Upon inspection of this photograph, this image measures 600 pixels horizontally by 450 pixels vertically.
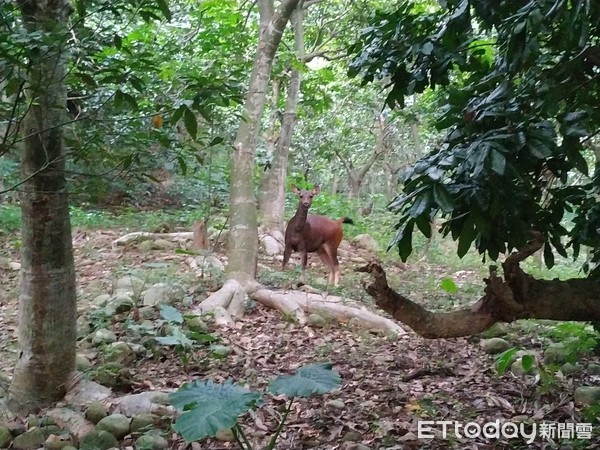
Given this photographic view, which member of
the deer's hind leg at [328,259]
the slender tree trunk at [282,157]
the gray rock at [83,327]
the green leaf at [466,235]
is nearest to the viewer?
the green leaf at [466,235]

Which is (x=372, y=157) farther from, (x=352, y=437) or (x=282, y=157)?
(x=352, y=437)

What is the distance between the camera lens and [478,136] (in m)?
2.47

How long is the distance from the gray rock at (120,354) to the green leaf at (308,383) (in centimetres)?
230

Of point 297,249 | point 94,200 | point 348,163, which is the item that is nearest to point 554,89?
point 94,200

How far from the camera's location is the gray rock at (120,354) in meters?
4.49

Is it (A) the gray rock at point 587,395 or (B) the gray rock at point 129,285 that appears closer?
(A) the gray rock at point 587,395

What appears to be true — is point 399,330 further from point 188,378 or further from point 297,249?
point 297,249

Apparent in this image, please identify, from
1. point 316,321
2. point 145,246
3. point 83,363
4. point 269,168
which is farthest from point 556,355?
point 269,168

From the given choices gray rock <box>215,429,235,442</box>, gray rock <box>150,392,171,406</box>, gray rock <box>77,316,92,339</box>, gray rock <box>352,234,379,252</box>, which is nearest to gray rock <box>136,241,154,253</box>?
gray rock <box>77,316,92,339</box>

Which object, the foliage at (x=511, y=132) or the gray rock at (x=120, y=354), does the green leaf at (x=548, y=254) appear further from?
the gray rock at (x=120, y=354)

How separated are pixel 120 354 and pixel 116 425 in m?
1.18

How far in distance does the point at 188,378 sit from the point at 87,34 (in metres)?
2.59

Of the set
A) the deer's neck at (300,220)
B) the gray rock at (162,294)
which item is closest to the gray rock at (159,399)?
the gray rock at (162,294)

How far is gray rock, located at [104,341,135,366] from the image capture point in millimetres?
4492
